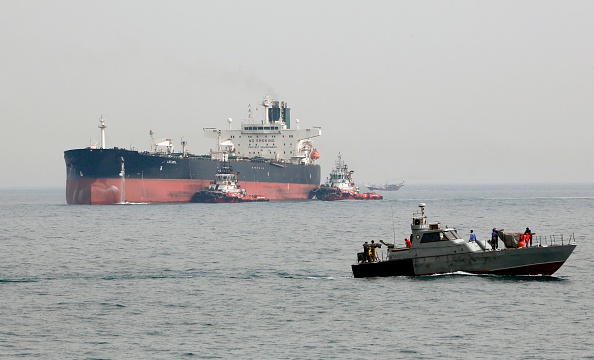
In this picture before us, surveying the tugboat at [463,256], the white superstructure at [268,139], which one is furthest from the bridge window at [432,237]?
the white superstructure at [268,139]

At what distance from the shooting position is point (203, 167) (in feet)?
463

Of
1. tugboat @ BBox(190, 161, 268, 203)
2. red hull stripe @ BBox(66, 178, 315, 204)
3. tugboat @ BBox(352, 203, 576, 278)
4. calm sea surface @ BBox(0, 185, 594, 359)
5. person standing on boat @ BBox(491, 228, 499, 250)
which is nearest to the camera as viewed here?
calm sea surface @ BBox(0, 185, 594, 359)

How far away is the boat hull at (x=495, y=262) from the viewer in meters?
44.8

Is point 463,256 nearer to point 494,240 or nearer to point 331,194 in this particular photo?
point 494,240

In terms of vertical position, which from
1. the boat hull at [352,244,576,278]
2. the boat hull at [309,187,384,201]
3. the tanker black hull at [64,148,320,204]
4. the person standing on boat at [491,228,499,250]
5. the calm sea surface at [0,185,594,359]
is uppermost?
the tanker black hull at [64,148,320,204]

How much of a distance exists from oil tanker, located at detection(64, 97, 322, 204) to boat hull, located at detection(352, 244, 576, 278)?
87.2m

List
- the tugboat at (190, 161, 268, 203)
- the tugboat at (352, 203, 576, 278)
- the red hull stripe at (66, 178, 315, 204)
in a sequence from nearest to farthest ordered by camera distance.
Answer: the tugboat at (352, 203, 576, 278) < the red hull stripe at (66, 178, 315, 204) < the tugboat at (190, 161, 268, 203)

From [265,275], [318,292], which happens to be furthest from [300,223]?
[318,292]

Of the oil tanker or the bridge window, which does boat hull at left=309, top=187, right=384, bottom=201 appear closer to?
the oil tanker

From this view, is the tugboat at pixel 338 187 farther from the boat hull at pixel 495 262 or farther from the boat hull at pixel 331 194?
the boat hull at pixel 495 262

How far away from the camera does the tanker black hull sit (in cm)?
12776

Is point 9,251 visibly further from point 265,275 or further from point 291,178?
point 291,178

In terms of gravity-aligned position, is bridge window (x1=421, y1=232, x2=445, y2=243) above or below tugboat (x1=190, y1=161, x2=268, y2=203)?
below

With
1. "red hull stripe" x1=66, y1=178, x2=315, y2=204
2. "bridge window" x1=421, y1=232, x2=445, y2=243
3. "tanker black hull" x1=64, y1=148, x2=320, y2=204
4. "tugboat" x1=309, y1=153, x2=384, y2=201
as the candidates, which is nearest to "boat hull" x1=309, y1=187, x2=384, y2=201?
"tugboat" x1=309, y1=153, x2=384, y2=201
